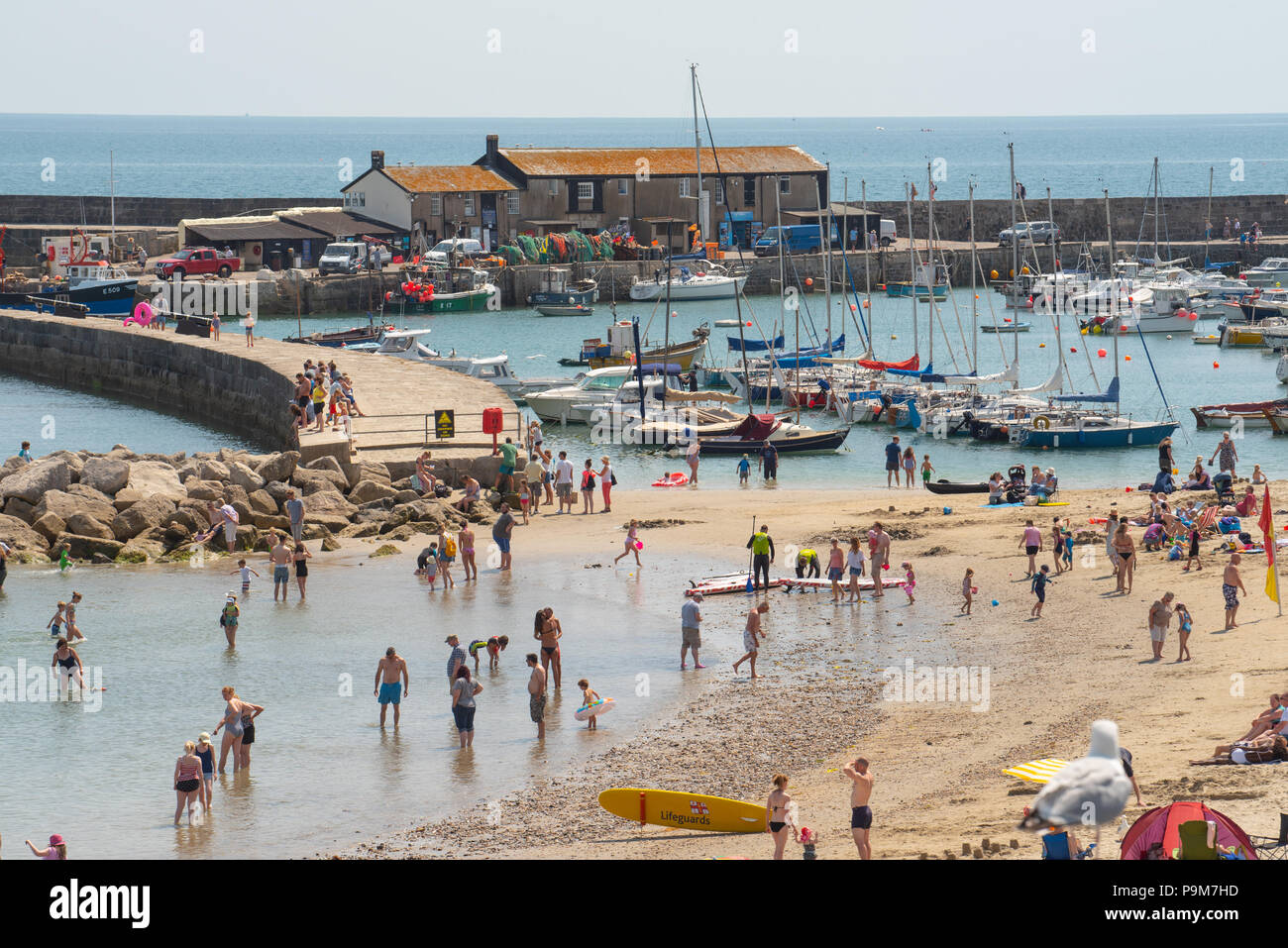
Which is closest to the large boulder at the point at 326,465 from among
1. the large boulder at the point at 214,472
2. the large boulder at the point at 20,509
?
the large boulder at the point at 214,472

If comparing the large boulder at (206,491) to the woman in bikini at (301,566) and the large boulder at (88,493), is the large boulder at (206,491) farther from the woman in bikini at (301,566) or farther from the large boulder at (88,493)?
the woman in bikini at (301,566)

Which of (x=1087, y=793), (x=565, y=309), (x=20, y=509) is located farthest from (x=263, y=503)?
(x=565, y=309)

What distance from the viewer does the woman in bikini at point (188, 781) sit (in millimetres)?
15367

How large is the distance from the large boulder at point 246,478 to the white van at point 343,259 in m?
43.9

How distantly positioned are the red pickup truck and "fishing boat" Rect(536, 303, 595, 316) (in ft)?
49.9

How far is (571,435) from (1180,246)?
5551 cm

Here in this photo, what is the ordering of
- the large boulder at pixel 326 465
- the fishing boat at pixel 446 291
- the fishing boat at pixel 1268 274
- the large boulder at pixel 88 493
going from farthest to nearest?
the fishing boat at pixel 1268 274 → the fishing boat at pixel 446 291 → the large boulder at pixel 326 465 → the large boulder at pixel 88 493

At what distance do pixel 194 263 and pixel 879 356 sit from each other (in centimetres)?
3258

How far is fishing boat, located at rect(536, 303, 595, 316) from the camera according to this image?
239 feet

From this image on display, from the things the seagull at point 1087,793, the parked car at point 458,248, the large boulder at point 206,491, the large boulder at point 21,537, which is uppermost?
the parked car at point 458,248

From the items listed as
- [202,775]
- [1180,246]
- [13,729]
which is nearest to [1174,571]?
[202,775]

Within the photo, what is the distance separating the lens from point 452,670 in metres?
18.4

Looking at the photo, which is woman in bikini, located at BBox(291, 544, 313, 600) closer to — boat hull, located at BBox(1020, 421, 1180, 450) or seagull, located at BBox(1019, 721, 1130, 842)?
seagull, located at BBox(1019, 721, 1130, 842)

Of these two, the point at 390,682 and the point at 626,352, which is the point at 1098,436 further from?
the point at 390,682
